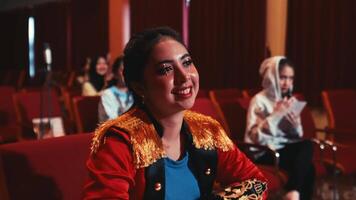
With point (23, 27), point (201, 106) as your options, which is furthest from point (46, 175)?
point (23, 27)

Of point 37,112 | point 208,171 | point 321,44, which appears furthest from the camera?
point 321,44

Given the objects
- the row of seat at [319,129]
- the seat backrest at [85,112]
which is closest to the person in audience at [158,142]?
the row of seat at [319,129]

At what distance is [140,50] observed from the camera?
1395 millimetres

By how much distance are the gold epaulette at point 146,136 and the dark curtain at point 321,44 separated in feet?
13.4

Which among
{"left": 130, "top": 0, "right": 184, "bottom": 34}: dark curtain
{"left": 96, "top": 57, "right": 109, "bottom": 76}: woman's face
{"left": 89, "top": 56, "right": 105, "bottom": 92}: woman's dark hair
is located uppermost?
{"left": 130, "top": 0, "right": 184, "bottom": 34}: dark curtain

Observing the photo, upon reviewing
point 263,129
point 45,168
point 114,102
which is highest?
point 45,168

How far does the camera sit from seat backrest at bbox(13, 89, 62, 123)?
4.39 meters

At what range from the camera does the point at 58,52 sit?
45.2ft

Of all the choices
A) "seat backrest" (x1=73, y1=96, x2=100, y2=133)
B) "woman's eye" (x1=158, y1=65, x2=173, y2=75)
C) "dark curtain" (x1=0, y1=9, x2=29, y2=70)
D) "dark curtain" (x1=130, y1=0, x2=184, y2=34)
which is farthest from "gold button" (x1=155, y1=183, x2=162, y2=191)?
"dark curtain" (x1=0, y1=9, x2=29, y2=70)

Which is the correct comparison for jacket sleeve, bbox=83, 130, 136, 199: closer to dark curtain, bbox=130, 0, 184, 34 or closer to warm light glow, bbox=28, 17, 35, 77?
dark curtain, bbox=130, 0, 184, 34

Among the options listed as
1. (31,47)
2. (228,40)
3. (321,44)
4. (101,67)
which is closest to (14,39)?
(31,47)

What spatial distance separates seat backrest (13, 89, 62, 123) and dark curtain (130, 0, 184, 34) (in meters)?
3.01

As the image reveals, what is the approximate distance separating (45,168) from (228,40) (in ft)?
17.0

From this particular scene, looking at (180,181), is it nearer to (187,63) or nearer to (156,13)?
(187,63)
